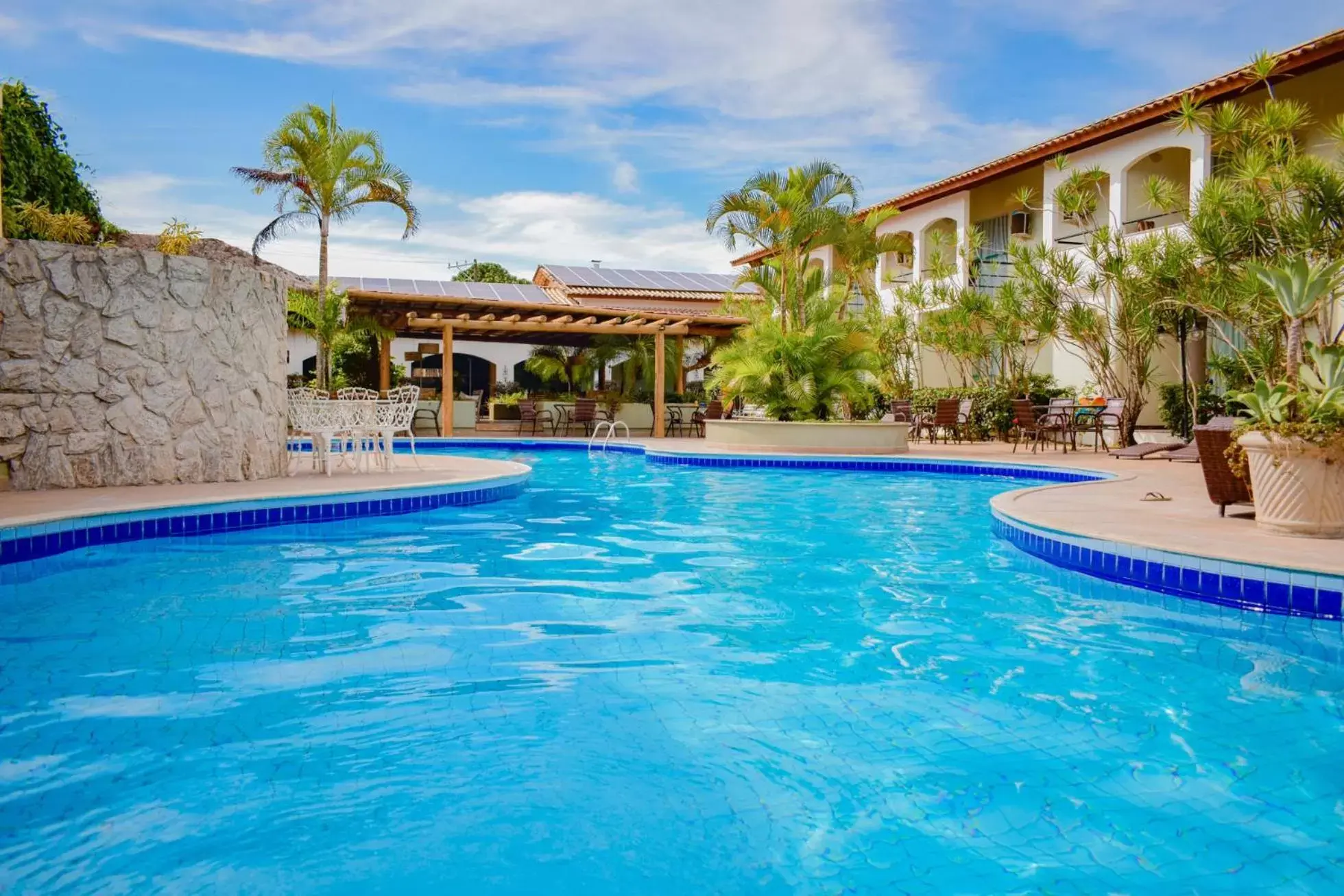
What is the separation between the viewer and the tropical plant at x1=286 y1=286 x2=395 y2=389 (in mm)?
18672

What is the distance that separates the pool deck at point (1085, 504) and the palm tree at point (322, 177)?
9.31 metres

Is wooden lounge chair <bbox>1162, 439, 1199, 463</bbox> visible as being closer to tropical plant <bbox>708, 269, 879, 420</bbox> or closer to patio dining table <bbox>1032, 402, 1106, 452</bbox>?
patio dining table <bbox>1032, 402, 1106, 452</bbox>

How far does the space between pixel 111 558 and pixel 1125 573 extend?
6.36m

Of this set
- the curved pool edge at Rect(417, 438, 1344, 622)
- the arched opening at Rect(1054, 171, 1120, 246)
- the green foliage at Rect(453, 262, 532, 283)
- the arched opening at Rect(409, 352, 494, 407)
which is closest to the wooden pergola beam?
the arched opening at Rect(1054, 171, 1120, 246)

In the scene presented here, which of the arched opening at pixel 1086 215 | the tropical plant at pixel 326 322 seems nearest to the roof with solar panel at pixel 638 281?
the tropical plant at pixel 326 322

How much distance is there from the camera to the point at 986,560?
6695 mm

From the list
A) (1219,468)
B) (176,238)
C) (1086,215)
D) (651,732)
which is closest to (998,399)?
(1086,215)

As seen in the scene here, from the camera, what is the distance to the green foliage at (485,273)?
2168 inches

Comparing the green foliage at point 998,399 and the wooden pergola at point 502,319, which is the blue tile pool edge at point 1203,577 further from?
the wooden pergola at point 502,319

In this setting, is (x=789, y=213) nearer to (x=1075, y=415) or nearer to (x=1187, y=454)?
(x=1075, y=415)

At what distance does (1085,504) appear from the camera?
7.57 meters

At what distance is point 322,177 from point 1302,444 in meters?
17.0

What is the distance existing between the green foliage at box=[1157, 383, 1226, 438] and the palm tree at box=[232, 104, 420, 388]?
14.3 metres

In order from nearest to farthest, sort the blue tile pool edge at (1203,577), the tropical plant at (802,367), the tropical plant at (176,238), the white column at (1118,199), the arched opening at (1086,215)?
1. the blue tile pool edge at (1203,577)
2. the tropical plant at (176,238)
3. the tropical plant at (802,367)
4. the arched opening at (1086,215)
5. the white column at (1118,199)
